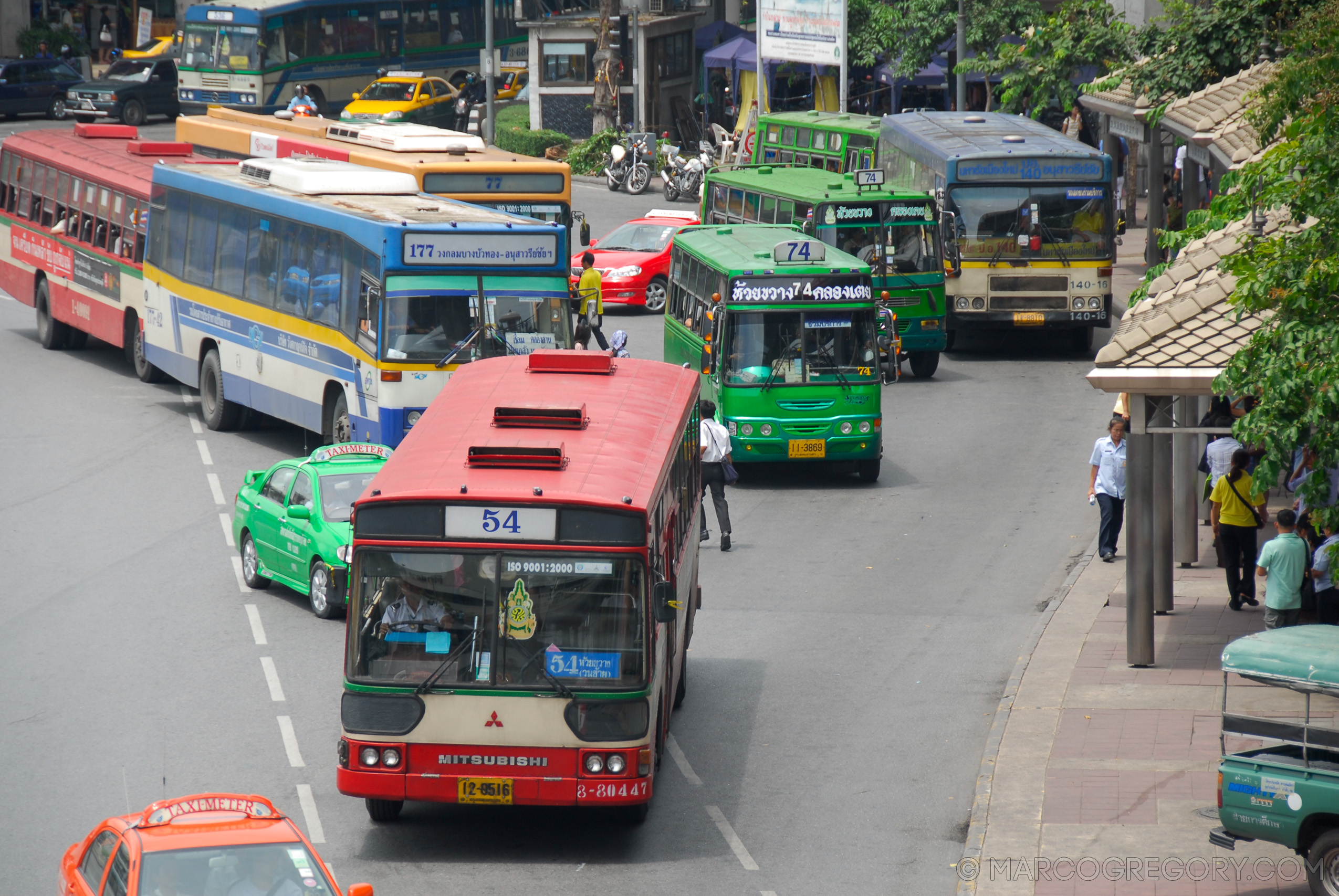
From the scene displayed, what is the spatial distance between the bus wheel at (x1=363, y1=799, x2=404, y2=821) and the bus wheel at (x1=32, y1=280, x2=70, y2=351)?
19475 millimetres

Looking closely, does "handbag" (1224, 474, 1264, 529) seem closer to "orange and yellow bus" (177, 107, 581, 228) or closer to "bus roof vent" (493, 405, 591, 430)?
"bus roof vent" (493, 405, 591, 430)

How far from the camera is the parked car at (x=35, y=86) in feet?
172

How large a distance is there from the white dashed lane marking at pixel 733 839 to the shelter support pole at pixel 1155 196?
70.8ft

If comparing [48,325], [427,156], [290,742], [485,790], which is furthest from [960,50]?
[485,790]

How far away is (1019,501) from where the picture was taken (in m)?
20.2

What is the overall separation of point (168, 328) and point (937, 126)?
1480 centimetres

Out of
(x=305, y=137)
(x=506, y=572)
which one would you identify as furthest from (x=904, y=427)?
(x=506, y=572)

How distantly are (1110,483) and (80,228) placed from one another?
17208 millimetres

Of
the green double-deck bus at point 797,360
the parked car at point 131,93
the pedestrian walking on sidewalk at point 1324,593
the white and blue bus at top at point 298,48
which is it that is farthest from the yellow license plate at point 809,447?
the parked car at point 131,93

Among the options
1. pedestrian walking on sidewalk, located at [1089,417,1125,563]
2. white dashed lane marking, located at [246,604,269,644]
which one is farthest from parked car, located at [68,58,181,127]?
pedestrian walking on sidewalk, located at [1089,417,1125,563]

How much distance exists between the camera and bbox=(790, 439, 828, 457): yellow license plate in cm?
2066

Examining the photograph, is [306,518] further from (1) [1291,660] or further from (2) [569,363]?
(1) [1291,660]

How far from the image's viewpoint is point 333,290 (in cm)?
2008

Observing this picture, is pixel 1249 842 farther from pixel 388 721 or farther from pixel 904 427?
pixel 904 427
